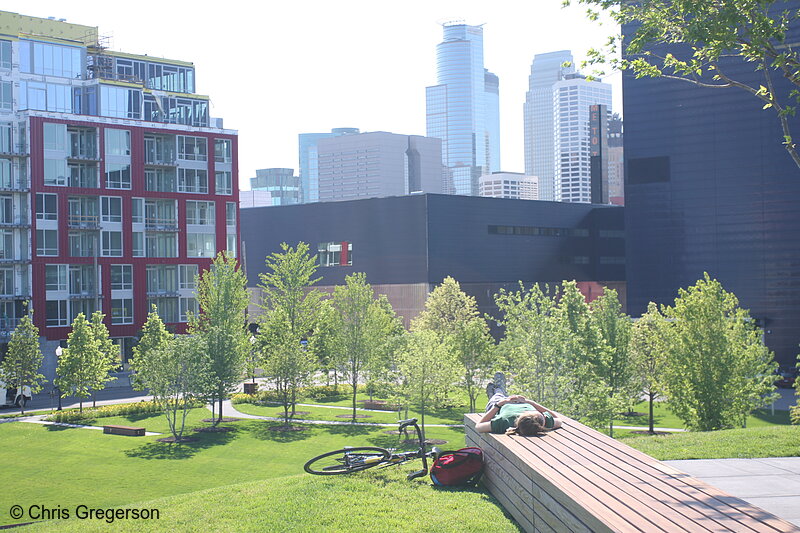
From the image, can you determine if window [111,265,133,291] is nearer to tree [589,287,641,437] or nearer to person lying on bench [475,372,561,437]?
tree [589,287,641,437]

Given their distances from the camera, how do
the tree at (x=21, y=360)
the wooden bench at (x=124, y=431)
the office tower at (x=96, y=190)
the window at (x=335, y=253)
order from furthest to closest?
the window at (x=335, y=253), the office tower at (x=96, y=190), the tree at (x=21, y=360), the wooden bench at (x=124, y=431)

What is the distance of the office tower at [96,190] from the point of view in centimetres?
6600

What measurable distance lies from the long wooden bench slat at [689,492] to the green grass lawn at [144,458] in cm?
1810

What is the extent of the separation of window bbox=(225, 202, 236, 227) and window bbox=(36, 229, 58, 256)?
16.4 metres

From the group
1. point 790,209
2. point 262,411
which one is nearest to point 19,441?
point 262,411

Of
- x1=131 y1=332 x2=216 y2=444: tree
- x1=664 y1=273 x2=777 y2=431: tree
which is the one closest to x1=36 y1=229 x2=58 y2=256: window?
x1=131 y1=332 x2=216 y2=444: tree

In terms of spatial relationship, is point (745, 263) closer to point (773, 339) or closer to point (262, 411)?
point (773, 339)

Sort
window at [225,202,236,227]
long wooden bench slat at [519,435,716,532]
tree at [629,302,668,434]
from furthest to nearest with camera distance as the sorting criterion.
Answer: window at [225,202,236,227] → tree at [629,302,668,434] → long wooden bench slat at [519,435,716,532]

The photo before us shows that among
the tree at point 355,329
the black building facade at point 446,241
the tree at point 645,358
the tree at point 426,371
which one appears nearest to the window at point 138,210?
the tree at point 355,329

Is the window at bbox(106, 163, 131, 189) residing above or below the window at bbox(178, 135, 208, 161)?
below

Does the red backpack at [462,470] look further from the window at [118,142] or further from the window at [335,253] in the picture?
the window at [335,253]

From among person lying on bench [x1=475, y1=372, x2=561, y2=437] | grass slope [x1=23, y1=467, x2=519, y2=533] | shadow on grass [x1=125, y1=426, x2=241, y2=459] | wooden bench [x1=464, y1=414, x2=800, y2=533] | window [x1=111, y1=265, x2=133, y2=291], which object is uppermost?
window [x1=111, y1=265, x2=133, y2=291]

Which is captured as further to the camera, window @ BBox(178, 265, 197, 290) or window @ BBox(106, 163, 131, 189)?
window @ BBox(178, 265, 197, 290)

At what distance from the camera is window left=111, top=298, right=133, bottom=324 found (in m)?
69.2
